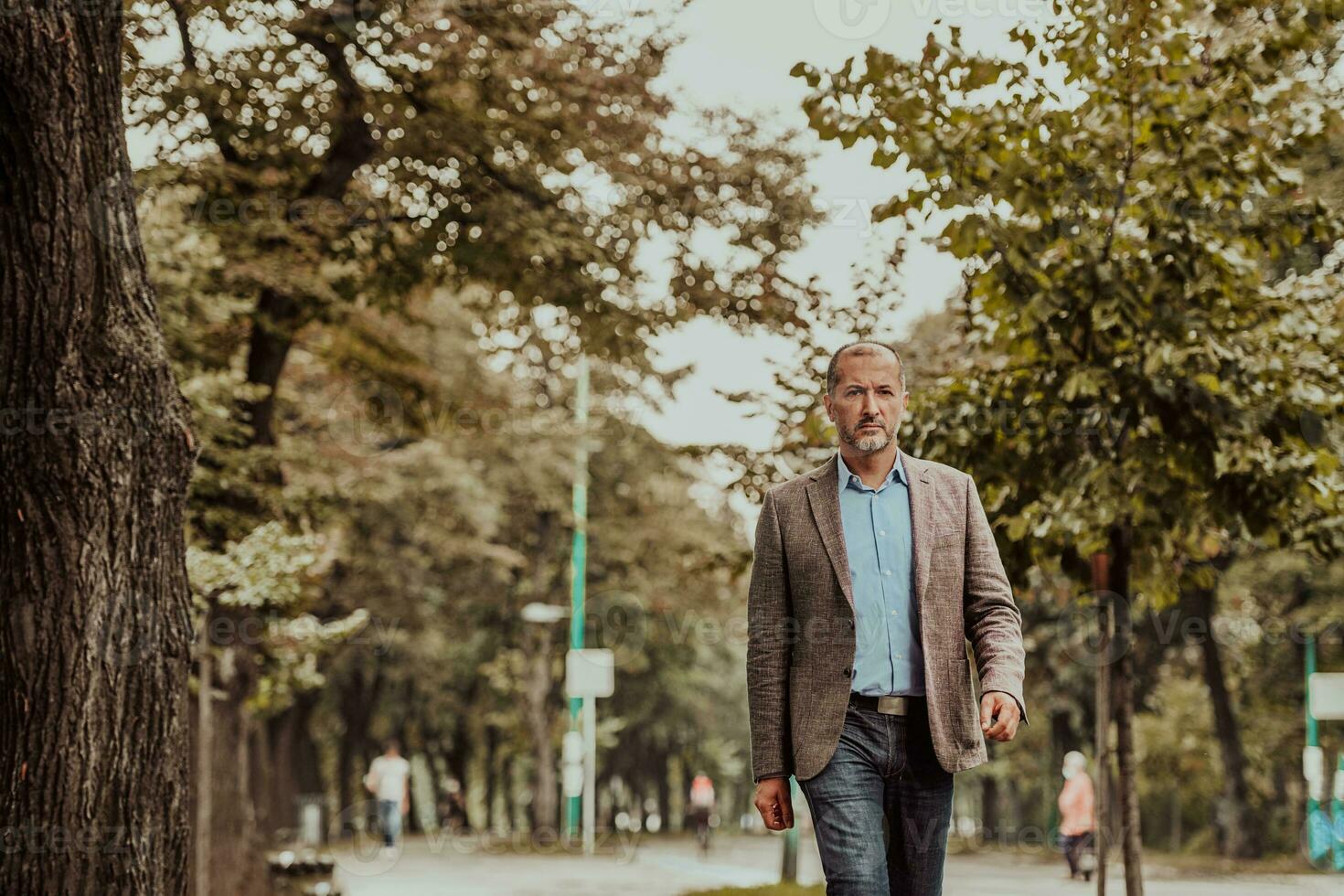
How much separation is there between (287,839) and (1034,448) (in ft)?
53.2

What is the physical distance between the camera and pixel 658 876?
22.4 metres

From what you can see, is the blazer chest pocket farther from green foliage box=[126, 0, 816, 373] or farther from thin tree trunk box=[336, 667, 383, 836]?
thin tree trunk box=[336, 667, 383, 836]

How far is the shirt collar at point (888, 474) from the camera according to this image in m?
4.50

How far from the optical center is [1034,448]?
28.6ft

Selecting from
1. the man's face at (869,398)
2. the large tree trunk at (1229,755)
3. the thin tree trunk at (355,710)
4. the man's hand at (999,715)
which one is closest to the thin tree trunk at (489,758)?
Result: the thin tree trunk at (355,710)

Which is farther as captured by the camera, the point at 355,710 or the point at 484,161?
the point at 355,710

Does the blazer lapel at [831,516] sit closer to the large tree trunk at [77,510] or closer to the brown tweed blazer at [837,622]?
the brown tweed blazer at [837,622]

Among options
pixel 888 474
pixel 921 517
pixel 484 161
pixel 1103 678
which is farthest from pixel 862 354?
pixel 484 161

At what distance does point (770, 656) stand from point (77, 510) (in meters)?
3.26

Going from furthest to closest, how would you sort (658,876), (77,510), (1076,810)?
(658,876), (1076,810), (77,510)

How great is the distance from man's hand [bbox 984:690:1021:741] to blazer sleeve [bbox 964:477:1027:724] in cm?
3

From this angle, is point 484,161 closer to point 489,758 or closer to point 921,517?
point 921,517

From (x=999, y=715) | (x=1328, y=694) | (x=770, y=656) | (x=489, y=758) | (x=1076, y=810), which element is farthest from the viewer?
(x=489, y=758)

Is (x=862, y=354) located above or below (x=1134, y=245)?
below
